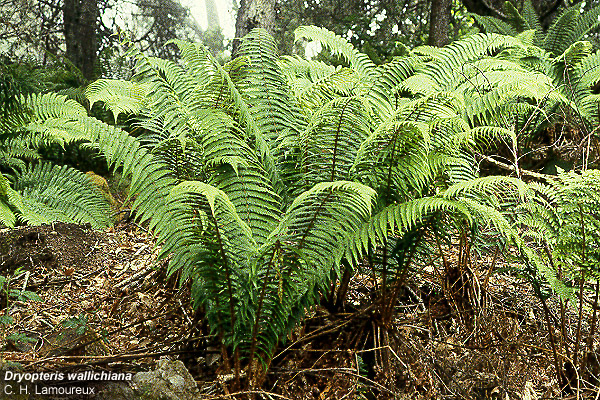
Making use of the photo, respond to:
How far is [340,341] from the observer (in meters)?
2.20

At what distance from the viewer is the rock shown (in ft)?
4.88

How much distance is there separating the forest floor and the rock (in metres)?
0.17

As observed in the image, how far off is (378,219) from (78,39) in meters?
6.57

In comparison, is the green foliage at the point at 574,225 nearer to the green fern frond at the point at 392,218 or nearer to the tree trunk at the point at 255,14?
the green fern frond at the point at 392,218

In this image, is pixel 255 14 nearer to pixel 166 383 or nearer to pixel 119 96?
pixel 119 96

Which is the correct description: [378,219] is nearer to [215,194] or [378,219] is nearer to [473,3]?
[215,194]

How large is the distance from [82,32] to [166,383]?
6712mm

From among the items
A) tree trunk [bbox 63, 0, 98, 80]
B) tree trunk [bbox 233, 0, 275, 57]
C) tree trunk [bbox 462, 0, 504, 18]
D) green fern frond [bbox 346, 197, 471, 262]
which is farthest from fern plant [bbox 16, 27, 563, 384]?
tree trunk [bbox 63, 0, 98, 80]

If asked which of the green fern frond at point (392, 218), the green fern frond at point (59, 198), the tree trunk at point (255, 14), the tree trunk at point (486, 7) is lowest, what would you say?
the green fern frond at point (59, 198)

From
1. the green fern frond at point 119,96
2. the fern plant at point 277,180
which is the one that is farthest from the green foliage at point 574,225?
the green fern frond at point 119,96

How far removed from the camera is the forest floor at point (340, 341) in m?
1.98

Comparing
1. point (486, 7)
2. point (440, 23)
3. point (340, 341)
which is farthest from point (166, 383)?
point (486, 7)

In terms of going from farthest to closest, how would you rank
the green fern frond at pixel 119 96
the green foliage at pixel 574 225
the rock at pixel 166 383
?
the green fern frond at pixel 119 96, the green foliage at pixel 574 225, the rock at pixel 166 383

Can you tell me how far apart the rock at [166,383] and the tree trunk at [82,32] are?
18.6 feet
